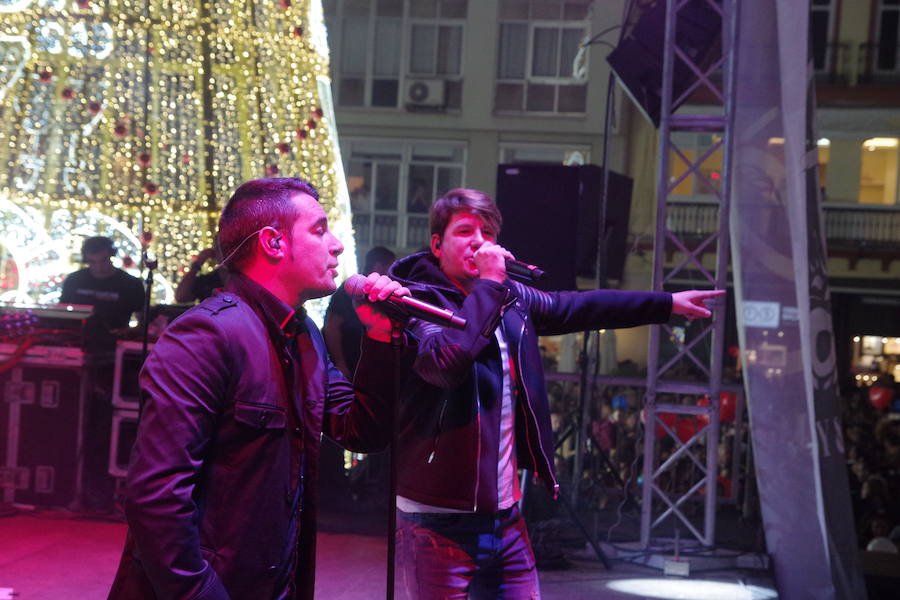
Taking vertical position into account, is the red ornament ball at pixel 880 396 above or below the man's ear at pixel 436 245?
below

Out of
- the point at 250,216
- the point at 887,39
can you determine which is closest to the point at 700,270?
the point at 250,216

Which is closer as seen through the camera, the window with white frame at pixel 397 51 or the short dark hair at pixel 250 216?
the short dark hair at pixel 250 216

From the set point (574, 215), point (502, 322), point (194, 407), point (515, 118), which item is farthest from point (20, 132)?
point (515, 118)

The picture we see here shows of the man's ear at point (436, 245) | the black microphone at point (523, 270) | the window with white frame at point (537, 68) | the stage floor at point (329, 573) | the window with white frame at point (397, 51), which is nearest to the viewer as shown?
the black microphone at point (523, 270)

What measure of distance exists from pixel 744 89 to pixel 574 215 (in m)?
1.17

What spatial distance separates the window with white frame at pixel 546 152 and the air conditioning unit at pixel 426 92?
1.39 m

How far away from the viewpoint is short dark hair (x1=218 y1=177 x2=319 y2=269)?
1664 mm

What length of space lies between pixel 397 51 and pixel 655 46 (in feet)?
35.8

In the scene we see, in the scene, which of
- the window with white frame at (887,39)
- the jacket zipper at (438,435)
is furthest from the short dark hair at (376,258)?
the window with white frame at (887,39)

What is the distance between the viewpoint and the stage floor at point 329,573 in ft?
13.3

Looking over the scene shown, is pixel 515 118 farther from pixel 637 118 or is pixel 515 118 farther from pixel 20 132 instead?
pixel 20 132

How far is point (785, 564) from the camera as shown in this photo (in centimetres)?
454

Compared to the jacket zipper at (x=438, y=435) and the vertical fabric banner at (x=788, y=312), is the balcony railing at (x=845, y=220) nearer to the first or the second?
the vertical fabric banner at (x=788, y=312)

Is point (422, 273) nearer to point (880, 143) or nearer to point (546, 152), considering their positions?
point (546, 152)
